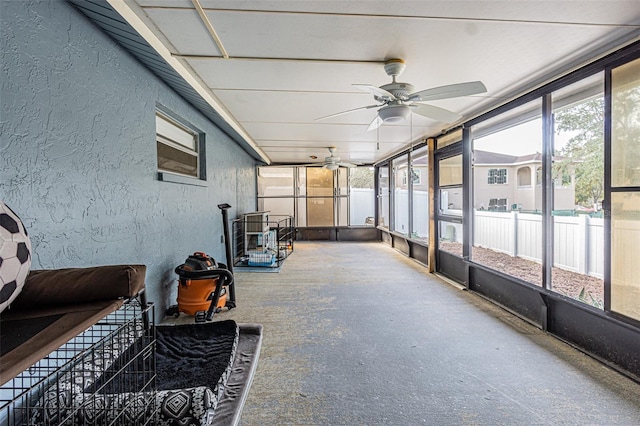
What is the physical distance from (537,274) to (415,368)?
249 centimetres

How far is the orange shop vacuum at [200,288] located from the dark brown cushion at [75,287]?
2.10 m

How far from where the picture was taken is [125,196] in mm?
2404

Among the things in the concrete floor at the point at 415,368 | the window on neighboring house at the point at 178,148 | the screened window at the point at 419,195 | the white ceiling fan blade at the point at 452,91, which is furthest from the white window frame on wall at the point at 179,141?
the screened window at the point at 419,195

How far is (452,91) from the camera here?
239cm

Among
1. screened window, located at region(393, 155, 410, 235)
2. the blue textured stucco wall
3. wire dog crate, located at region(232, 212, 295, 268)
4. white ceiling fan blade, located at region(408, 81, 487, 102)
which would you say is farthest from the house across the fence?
the blue textured stucco wall

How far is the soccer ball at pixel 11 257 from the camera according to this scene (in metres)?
0.84

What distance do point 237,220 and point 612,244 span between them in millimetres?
5475

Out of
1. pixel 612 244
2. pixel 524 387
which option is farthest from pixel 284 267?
pixel 612 244

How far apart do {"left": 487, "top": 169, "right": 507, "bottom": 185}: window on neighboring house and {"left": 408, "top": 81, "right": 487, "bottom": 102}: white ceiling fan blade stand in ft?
9.49

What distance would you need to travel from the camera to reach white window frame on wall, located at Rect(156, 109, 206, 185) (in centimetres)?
317

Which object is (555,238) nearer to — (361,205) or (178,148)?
(178,148)

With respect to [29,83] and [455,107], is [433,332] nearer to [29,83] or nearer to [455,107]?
[455,107]

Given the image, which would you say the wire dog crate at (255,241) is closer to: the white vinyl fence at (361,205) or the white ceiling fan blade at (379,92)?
the white vinyl fence at (361,205)

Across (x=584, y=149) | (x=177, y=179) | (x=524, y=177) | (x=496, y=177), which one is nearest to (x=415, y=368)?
(x=584, y=149)
